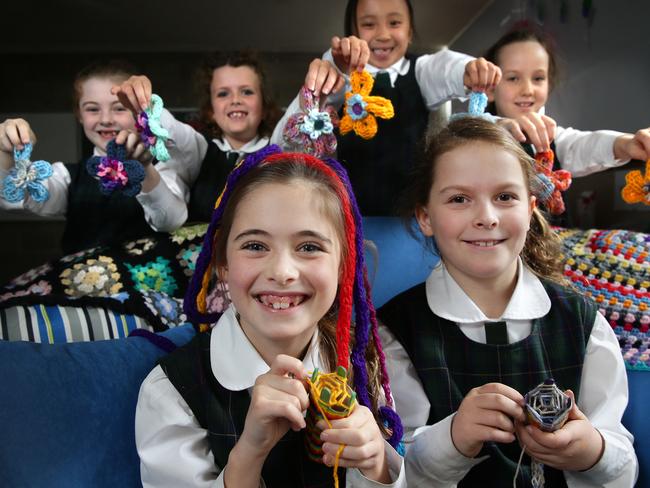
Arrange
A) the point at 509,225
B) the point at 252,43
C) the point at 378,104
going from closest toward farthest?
the point at 509,225 → the point at 378,104 → the point at 252,43

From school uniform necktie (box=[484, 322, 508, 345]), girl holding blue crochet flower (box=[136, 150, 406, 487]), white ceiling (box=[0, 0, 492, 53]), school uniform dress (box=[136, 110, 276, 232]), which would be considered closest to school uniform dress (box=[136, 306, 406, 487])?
girl holding blue crochet flower (box=[136, 150, 406, 487])

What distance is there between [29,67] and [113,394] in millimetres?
3532

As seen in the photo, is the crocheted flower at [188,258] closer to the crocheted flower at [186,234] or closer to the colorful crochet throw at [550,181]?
the crocheted flower at [186,234]

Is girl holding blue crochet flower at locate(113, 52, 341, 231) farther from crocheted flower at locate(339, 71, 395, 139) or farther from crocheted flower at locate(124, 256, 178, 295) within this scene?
crocheted flower at locate(339, 71, 395, 139)

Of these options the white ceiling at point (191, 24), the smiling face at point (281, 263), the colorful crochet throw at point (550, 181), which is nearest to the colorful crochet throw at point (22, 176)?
the smiling face at point (281, 263)

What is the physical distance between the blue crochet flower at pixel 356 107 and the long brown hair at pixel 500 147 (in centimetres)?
14

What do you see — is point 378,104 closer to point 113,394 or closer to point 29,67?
point 113,394

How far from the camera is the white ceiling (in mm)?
3219

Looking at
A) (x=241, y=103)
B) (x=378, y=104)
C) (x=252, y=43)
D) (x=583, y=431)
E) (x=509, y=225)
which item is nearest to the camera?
(x=583, y=431)

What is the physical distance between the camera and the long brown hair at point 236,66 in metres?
1.65

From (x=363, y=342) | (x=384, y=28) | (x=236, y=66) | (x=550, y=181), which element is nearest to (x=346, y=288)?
(x=363, y=342)

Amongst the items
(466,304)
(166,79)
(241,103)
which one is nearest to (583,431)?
(466,304)

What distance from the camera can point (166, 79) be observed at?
388 cm

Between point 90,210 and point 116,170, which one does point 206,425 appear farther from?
point 90,210
